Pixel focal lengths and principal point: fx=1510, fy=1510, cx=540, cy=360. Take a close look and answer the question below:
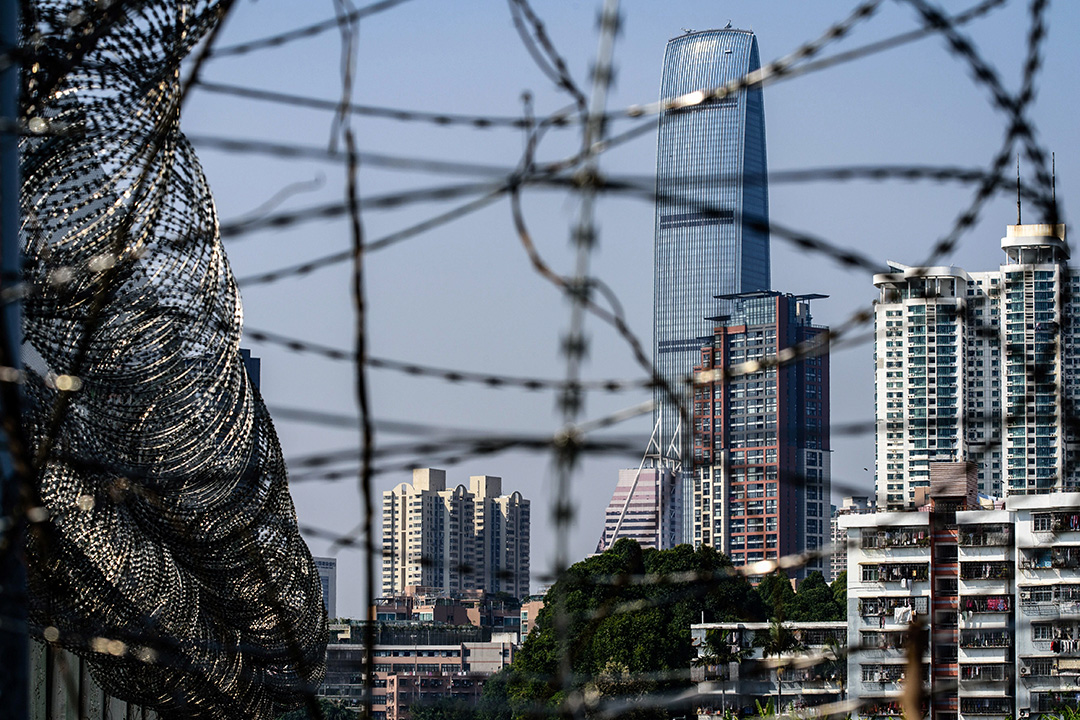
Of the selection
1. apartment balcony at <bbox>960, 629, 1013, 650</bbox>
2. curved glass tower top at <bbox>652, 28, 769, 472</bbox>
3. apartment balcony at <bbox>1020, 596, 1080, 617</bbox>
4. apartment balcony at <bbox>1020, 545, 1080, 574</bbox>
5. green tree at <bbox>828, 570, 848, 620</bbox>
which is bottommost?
apartment balcony at <bbox>960, 629, 1013, 650</bbox>

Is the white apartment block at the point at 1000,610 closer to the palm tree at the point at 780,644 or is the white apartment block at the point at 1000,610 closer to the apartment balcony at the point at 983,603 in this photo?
the apartment balcony at the point at 983,603

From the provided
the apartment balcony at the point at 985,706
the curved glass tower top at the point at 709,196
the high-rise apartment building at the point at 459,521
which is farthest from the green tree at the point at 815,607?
the curved glass tower top at the point at 709,196

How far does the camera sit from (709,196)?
507ft

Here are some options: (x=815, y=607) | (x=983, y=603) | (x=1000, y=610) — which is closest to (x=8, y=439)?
(x=1000, y=610)

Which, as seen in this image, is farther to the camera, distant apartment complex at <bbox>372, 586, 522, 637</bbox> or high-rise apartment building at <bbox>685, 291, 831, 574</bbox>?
high-rise apartment building at <bbox>685, 291, 831, 574</bbox>

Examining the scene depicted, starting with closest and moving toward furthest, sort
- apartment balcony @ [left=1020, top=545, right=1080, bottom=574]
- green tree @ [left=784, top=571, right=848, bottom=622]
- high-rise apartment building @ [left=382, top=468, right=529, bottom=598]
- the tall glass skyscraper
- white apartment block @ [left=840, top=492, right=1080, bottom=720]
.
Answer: apartment balcony @ [left=1020, top=545, right=1080, bottom=574] → white apartment block @ [left=840, top=492, right=1080, bottom=720] → green tree @ [left=784, top=571, right=848, bottom=622] → high-rise apartment building @ [left=382, top=468, right=529, bottom=598] → the tall glass skyscraper

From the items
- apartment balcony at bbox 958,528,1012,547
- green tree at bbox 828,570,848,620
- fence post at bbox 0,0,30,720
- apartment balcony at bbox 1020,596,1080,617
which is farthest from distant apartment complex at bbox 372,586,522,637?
fence post at bbox 0,0,30,720

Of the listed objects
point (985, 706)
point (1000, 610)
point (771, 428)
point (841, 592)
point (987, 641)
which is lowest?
point (985, 706)

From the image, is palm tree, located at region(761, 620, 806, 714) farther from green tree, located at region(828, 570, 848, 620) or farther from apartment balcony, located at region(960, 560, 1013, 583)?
green tree, located at region(828, 570, 848, 620)

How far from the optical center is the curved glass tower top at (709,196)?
16162 cm

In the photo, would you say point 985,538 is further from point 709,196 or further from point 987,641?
point 709,196

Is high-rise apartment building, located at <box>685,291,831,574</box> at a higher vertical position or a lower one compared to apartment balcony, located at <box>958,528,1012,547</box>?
higher

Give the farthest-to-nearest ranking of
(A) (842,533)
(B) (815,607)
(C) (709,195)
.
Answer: (C) (709,195), (A) (842,533), (B) (815,607)

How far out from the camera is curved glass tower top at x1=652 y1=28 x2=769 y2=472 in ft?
530
